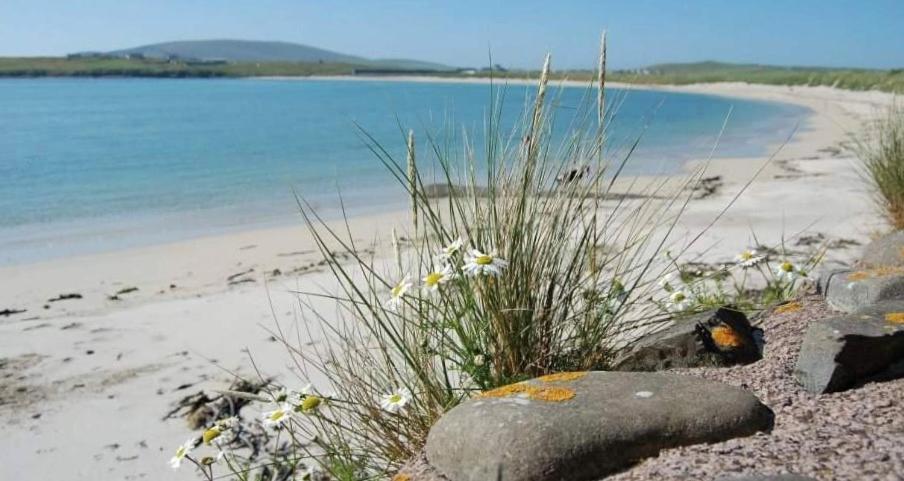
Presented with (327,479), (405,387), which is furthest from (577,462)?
(327,479)

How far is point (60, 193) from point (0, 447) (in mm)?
12567

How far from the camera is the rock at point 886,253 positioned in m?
4.07

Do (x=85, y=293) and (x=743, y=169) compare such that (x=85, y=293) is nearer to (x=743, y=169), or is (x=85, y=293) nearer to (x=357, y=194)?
(x=357, y=194)

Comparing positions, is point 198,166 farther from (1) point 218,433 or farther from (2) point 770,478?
(2) point 770,478

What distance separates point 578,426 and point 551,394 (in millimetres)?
207

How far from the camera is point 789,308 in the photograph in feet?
Answer: 11.9

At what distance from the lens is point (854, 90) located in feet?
165

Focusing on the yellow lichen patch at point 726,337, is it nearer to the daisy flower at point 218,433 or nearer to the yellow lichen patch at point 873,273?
the yellow lichen patch at point 873,273

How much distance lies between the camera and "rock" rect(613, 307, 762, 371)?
2.99m

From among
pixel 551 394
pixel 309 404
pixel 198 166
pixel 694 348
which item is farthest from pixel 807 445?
pixel 198 166

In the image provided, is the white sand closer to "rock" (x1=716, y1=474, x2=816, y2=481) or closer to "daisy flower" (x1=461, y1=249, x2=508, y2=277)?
"daisy flower" (x1=461, y1=249, x2=508, y2=277)

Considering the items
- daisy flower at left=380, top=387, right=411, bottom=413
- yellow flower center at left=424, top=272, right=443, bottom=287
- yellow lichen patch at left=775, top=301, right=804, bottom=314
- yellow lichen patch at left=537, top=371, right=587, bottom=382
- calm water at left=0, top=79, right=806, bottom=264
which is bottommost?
calm water at left=0, top=79, right=806, bottom=264

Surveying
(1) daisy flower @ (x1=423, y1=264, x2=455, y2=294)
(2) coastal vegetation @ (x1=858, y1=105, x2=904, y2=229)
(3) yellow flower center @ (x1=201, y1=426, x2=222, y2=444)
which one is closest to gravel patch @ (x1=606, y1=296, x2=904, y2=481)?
(1) daisy flower @ (x1=423, y1=264, x2=455, y2=294)

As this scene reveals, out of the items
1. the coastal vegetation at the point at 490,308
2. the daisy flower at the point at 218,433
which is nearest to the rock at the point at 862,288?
the coastal vegetation at the point at 490,308
